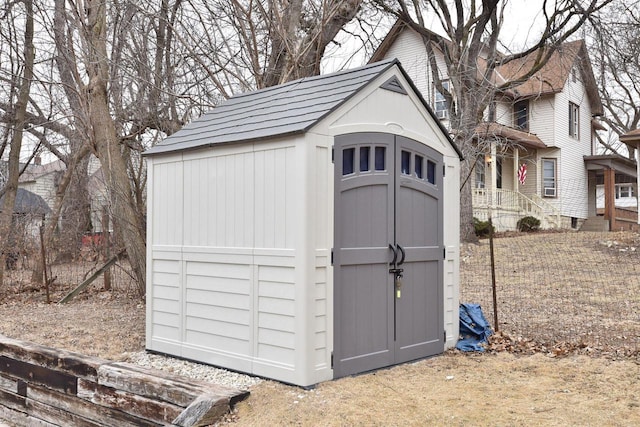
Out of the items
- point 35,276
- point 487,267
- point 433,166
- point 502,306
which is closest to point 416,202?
point 433,166

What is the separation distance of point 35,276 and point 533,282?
992cm

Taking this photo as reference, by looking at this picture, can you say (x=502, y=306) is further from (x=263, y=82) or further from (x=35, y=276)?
(x=35, y=276)

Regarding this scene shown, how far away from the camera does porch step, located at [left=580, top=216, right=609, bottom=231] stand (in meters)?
24.7

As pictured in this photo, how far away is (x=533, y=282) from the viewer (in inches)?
474

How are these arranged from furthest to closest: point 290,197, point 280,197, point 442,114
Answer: point 442,114 → point 280,197 → point 290,197

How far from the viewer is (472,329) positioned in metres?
7.27

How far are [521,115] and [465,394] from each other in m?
21.9

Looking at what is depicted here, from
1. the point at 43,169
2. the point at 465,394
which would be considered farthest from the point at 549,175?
the point at 43,169

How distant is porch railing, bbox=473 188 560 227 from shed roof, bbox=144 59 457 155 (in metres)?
15.5

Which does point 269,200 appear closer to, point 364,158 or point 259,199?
point 259,199

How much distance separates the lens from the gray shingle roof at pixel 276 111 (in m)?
5.77

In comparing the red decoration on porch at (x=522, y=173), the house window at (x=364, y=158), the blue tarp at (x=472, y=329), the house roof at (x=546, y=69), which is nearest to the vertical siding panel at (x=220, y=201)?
the house window at (x=364, y=158)

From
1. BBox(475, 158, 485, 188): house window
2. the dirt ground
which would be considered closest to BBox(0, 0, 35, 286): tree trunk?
the dirt ground

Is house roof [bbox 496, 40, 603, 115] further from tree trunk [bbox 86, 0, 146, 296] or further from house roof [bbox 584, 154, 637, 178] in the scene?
tree trunk [bbox 86, 0, 146, 296]
